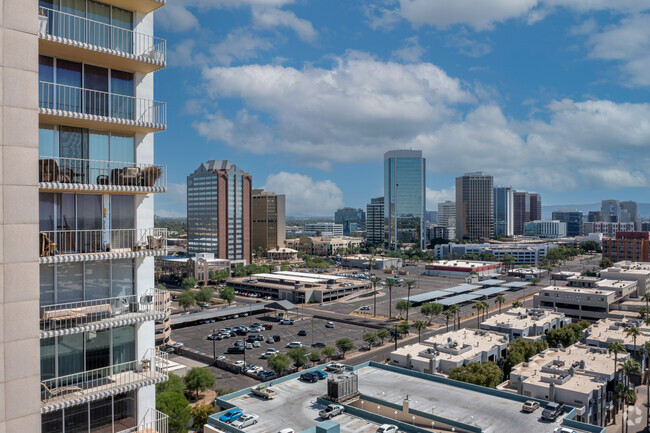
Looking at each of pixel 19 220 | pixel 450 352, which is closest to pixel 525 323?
pixel 450 352


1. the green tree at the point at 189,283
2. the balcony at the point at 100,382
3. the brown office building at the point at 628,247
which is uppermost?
the balcony at the point at 100,382

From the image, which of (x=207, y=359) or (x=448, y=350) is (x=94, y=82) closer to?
(x=448, y=350)

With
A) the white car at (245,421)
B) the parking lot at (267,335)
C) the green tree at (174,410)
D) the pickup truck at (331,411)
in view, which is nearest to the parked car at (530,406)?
the pickup truck at (331,411)

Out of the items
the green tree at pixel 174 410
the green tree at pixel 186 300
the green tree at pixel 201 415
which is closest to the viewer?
the green tree at pixel 174 410

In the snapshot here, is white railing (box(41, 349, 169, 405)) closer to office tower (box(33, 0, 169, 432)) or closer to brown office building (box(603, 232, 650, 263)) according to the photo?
office tower (box(33, 0, 169, 432))

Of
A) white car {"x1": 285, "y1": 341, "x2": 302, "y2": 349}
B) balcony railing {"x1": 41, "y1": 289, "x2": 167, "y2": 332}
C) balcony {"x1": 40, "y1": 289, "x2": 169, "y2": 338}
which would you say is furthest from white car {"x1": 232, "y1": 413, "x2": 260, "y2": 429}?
white car {"x1": 285, "y1": 341, "x2": 302, "y2": 349}

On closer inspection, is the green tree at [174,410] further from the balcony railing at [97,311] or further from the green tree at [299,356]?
the balcony railing at [97,311]

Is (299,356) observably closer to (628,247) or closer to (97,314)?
(97,314)

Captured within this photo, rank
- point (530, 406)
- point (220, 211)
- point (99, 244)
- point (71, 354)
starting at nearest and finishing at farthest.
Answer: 1. point (71, 354)
2. point (99, 244)
3. point (530, 406)
4. point (220, 211)
